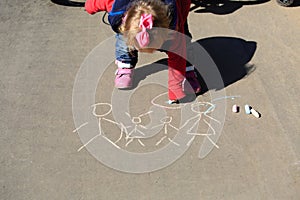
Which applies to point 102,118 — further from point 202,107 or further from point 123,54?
point 202,107

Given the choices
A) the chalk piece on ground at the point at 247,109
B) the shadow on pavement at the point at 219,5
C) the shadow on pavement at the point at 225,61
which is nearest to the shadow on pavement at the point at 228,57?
the shadow on pavement at the point at 225,61

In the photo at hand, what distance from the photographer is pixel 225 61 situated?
2.91 metres

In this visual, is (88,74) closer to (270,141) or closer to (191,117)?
(191,117)

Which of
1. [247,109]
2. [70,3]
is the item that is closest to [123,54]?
[247,109]

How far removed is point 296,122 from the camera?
8.11 ft

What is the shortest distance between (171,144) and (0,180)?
0.87 metres

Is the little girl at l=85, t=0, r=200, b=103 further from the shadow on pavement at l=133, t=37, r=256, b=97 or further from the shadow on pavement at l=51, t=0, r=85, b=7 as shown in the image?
the shadow on pavement at l=51, t=0, r=85, b=7

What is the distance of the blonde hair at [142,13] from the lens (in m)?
2.15

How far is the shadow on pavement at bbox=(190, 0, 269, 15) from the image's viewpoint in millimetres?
3346

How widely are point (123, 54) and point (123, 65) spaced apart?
0.07 metres

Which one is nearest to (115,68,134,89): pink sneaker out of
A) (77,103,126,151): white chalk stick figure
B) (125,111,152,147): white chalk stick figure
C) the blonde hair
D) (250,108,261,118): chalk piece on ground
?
(77,103,126,151): white chalk stick figure

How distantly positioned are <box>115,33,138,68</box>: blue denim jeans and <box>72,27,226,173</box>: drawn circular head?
0.46 feet

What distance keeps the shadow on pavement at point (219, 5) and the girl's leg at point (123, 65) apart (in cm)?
84

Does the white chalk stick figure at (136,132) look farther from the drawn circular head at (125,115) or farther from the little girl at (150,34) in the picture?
the little girl at (150,34)
